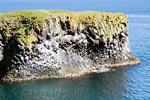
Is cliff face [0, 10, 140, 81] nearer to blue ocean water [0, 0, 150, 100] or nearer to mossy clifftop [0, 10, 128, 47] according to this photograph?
mossy clifftop [0, 10, 128, 47]

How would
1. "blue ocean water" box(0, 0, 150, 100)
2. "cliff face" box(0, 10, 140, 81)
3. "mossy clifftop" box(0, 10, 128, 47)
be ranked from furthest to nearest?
"mossy clifftop" box(0, 10, 128, 47) < "cliff face" box(0, 10, 140, 81) < "blue ocean water" box(0, 0, 150, 100)

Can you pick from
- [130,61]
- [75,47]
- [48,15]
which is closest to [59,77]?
[75,47]

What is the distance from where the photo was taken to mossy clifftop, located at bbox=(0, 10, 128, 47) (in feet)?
209

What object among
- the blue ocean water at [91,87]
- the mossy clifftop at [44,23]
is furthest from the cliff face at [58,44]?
the blue ocean water at [91,87]

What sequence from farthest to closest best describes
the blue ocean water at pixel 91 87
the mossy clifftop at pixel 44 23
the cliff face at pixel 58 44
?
1. the mossy clifftop at pixel 44 23
2. the cliff face at pixel 58 44
3. the blue ocean water at pixel 91 87

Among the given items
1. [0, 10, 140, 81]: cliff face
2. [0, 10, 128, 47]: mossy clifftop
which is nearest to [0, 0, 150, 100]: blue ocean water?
[0, 10, 140, 81]: cliff face

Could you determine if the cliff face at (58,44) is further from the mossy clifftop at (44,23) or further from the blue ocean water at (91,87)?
the blue ocean water at (91,87)

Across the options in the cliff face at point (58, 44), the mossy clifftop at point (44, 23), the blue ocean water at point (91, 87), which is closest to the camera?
the blue ocean water at point (91, 87)

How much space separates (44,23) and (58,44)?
6734 millimetres

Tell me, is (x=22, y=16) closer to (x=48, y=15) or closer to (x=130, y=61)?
(x=48, y=15)

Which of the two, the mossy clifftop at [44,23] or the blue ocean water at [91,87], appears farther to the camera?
the mossy clifftop at [44,23]

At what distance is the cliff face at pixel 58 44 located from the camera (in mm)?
63156

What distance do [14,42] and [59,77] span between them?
13801 mm

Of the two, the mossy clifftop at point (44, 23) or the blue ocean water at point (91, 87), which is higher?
the mossy clifftop at point (44, 23)
